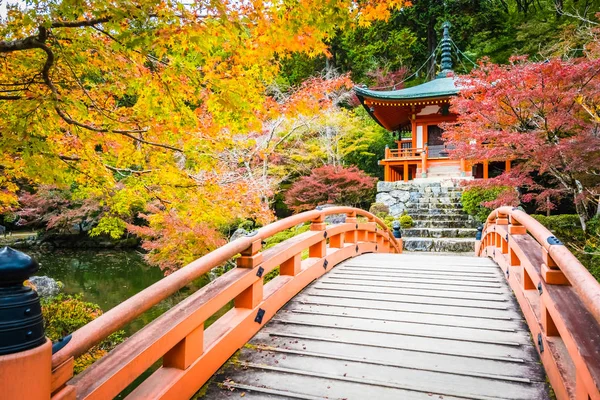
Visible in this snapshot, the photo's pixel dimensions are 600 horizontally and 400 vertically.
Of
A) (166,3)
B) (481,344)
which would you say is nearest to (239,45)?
(166,3)

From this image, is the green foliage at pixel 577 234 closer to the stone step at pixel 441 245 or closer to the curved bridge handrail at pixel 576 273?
the stone step at pixel 441 245

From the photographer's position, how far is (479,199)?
445 inches

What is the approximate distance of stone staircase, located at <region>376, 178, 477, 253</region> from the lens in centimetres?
1034

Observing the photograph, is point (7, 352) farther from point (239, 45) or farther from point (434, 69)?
point (434, 69)

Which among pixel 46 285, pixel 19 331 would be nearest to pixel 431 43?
pixel 46 285

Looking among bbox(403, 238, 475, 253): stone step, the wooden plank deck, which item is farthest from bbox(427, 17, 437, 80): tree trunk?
the wooden plank deck

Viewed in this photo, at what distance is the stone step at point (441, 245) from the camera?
10.0 m

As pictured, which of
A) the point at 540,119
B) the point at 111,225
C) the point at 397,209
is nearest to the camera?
the point at 540,119

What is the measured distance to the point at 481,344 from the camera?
8.89 ft

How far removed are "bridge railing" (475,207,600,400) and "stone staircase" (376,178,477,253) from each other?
6.99 m

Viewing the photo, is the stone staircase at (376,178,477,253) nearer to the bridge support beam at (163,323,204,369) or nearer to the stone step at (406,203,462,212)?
the stone step at (406,203,462,212)

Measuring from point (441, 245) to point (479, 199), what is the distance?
2293 millimetres

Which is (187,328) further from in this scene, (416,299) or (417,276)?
(417,276)

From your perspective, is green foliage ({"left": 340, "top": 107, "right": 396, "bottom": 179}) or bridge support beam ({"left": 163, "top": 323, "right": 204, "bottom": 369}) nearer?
bridge support beam ({"left": 163, "top": 323, "right": 204, "bottom": 369})
